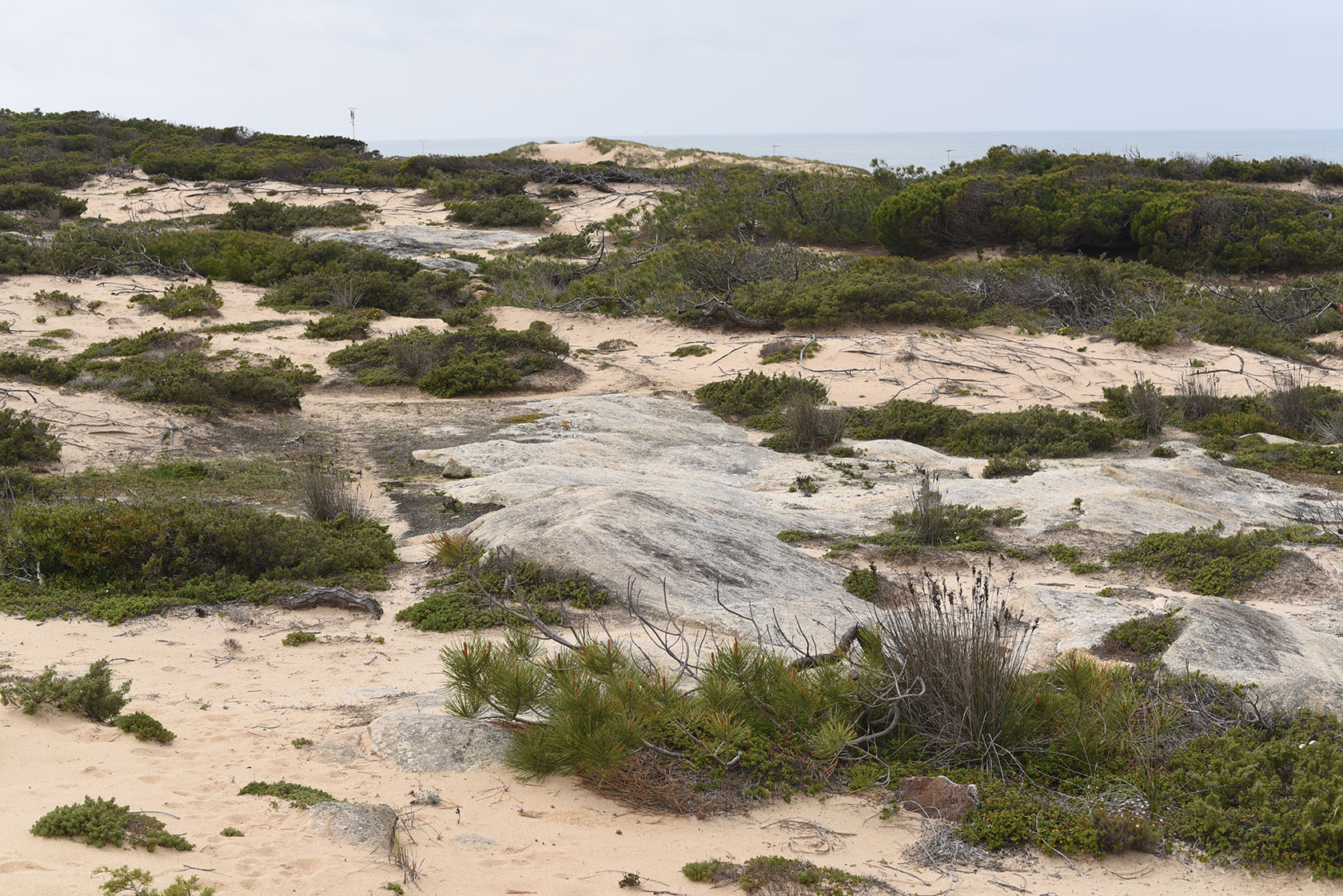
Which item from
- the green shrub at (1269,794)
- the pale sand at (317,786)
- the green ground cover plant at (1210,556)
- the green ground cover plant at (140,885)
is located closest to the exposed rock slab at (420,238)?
the pale sand at (317,786)

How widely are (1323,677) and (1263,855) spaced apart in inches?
72.3

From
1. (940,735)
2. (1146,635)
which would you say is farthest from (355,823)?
(1146,635)

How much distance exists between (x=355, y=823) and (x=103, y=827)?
782 mm

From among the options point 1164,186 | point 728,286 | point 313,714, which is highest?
point 1164,186

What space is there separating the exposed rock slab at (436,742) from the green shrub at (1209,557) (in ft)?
16.7

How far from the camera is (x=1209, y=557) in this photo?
6.94 meters

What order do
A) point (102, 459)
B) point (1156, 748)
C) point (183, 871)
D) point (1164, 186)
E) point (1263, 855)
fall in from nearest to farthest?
point (183, 871) < point (1263, 855) < point (1156, 748) < point (102, 459) < point (1164, 186)

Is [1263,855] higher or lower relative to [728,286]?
lower

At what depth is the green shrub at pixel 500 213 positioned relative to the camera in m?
25.2

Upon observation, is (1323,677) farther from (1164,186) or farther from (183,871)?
(1164,186)

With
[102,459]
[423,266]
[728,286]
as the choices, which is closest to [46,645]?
[102,459]

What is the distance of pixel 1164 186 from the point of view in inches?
910

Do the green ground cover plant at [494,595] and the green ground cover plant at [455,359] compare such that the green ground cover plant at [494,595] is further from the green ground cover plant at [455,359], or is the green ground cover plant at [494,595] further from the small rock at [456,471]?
the green ground cover plant at [455,359]

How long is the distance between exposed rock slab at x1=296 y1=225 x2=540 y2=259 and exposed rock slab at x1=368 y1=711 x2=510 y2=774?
684 inches
